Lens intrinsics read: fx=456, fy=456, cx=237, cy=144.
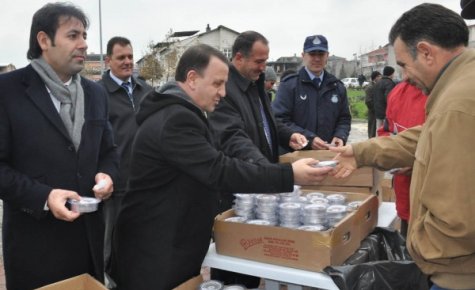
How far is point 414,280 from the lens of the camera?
7.04 ft

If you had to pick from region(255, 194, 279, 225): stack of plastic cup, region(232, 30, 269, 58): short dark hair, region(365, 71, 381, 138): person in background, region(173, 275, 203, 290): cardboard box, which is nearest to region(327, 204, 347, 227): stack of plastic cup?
region(255, 194, 279, 225): stack of plastic cup

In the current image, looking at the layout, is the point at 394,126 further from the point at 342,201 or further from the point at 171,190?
the point at 171,190

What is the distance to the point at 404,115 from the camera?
3096mm

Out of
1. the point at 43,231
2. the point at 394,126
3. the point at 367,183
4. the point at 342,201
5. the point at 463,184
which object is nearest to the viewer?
the point at 463,184

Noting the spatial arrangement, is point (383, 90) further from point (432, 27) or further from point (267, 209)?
point (432, 27)

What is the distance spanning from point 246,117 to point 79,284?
1.55 metres

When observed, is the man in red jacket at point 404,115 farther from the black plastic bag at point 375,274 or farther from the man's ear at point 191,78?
the man's ear at point 191,78

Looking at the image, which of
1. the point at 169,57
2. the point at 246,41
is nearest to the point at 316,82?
the point at 246,41

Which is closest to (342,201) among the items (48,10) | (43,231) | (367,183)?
(367,183)

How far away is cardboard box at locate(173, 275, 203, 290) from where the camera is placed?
2.12m

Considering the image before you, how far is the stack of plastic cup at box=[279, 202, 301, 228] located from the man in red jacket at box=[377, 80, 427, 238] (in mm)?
1013

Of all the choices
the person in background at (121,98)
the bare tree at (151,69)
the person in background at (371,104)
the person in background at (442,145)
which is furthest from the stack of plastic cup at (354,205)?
the bare tree at (151,69)

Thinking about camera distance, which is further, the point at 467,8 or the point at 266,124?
the point at 266,124

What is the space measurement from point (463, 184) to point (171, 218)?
48.9 inches
